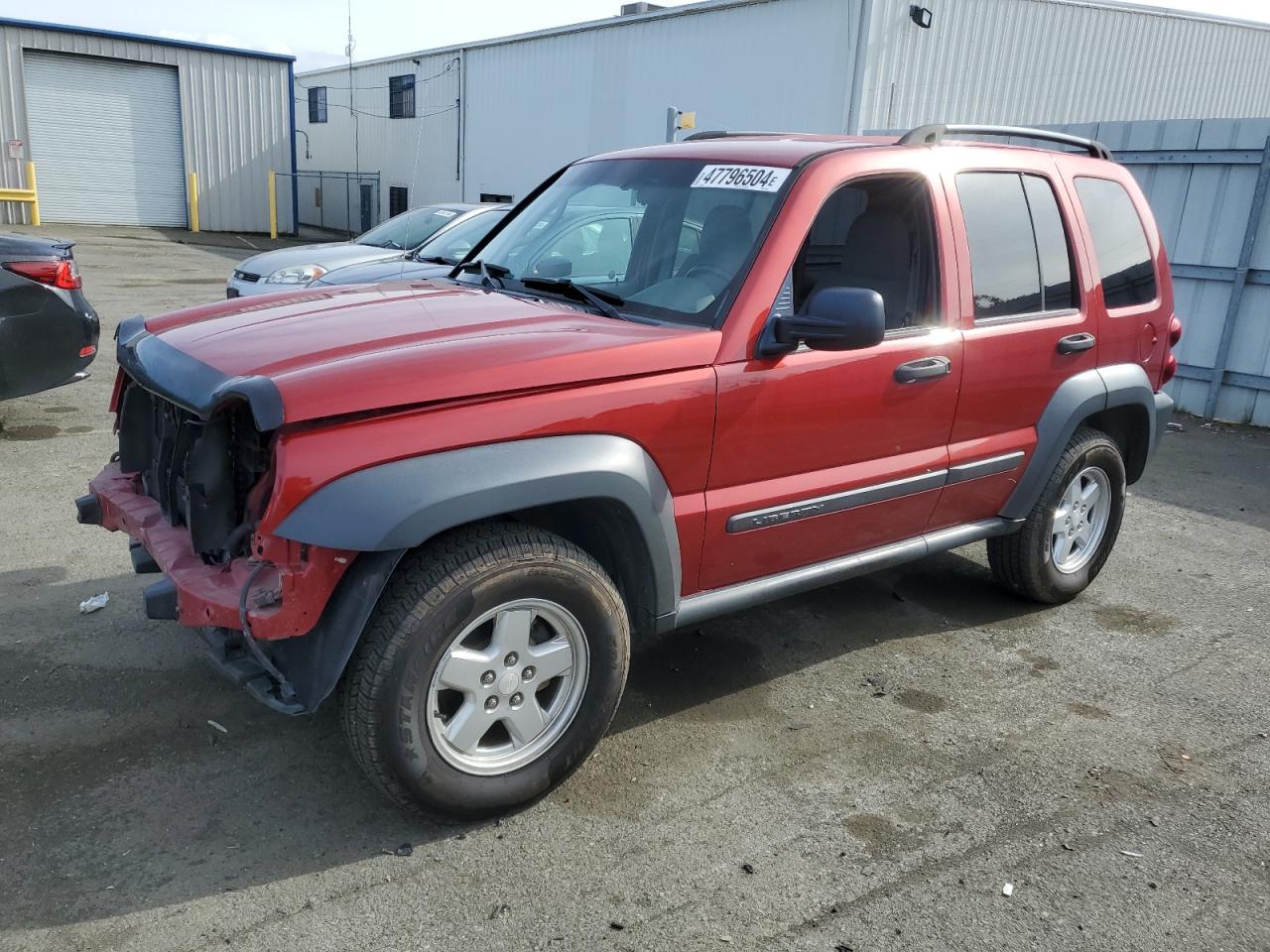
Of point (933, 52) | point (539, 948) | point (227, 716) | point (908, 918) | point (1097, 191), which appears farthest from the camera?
point (933, 52)

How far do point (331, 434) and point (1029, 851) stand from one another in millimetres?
2322

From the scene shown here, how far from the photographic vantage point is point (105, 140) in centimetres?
2431

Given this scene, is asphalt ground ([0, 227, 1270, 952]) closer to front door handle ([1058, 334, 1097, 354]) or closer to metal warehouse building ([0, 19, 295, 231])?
front door handle ([1058, 334, 1097, 354])

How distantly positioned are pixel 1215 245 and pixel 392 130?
23.8m

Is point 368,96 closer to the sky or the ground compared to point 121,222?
closer to the sky

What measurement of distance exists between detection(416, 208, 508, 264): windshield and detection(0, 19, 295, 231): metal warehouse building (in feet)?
62.6

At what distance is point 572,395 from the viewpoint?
115 inches

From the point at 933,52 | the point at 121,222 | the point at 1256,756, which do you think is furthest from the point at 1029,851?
the point at 121,222

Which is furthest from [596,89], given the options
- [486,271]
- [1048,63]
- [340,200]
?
[486,271]

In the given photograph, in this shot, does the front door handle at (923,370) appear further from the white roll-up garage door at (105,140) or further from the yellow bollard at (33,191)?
the white roll-up garage door at (105,140)

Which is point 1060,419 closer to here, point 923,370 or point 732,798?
point 923,370

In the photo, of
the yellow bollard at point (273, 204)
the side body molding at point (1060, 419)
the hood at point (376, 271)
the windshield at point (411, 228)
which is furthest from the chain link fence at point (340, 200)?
the side body molding at point (1060, 419)

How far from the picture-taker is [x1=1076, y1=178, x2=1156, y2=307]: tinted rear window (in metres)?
4.55

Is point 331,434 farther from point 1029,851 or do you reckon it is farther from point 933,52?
point 933,52
